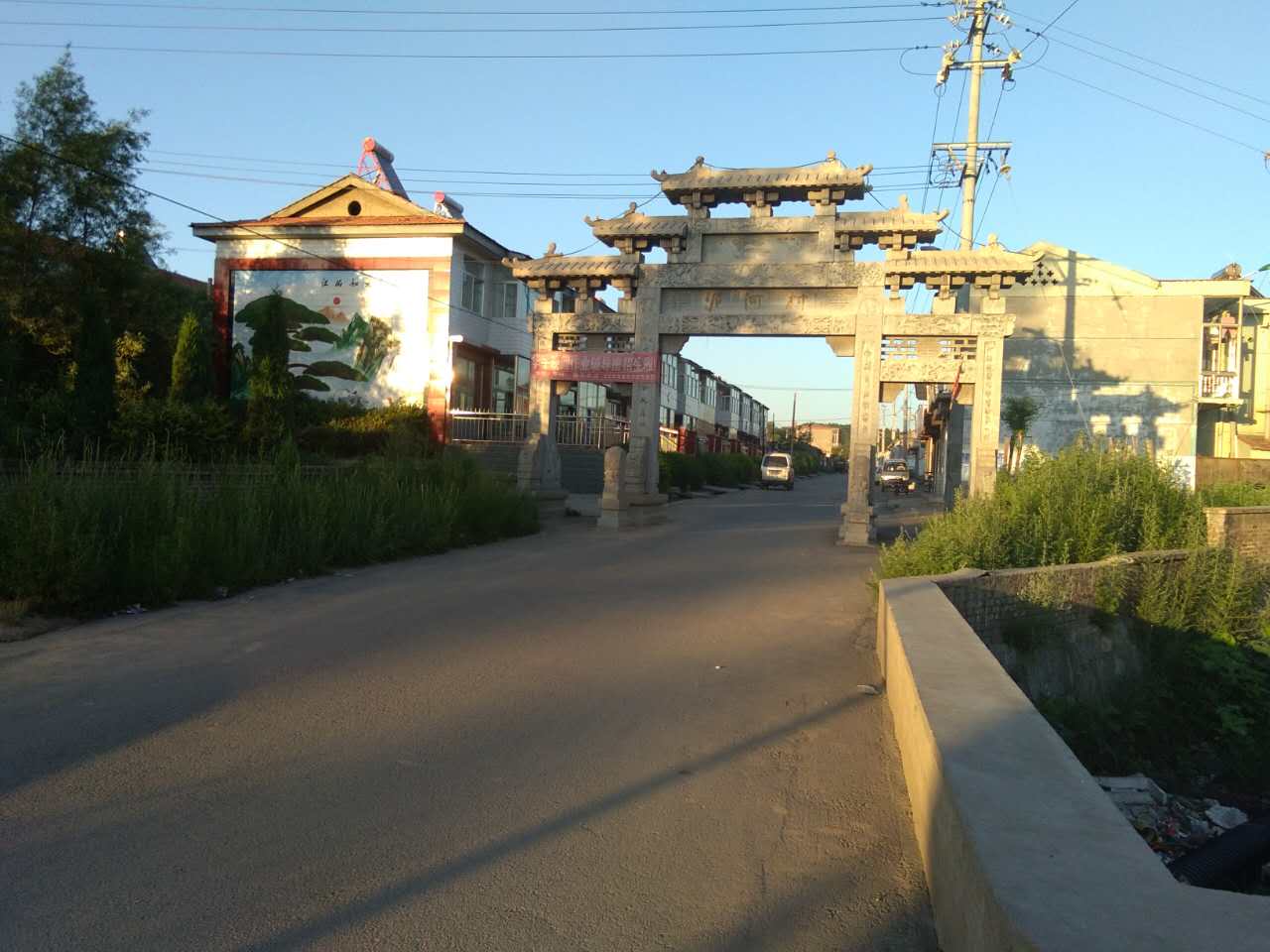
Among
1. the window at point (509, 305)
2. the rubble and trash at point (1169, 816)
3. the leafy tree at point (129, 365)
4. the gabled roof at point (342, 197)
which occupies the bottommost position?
the rubble and trash at point (1169, 816)

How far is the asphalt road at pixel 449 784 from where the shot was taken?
3.71m

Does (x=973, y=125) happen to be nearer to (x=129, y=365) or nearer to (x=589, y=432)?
(x=589, y=432)

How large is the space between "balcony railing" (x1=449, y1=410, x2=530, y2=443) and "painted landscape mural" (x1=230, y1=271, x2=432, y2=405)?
1.49 metres

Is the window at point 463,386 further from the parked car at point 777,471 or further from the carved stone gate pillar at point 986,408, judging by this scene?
the parked car at point 777,471

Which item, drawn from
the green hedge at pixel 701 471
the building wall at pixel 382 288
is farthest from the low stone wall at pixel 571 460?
the building wall at pixel 382 288

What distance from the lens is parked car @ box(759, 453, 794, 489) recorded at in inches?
1967

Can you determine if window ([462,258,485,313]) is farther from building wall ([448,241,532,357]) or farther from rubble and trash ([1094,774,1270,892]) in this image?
rubble and trash ([1094,774,1270,892])

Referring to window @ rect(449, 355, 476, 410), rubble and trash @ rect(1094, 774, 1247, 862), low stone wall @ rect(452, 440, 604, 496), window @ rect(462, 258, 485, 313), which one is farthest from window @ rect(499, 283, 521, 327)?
rubble and trash @ rect(1094, 774, 1247, 862)

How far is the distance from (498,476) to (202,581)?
8452 mm

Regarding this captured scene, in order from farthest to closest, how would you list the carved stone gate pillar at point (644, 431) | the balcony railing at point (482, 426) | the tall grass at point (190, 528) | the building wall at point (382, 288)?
the building wall at point (382, 288) < the balcony railing at point (482, 426) < the carved stone gate pillar at point (644, 431) < the tall grass at point (190, 528)

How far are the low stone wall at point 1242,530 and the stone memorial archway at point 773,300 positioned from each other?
18.0ft

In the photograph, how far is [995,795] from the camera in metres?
3.42

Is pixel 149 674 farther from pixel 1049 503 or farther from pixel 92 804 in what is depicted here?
pixel 1049 503

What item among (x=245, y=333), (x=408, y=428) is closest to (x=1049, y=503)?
(x=408, y=428)
